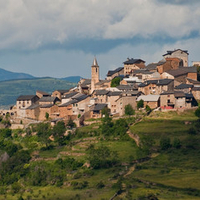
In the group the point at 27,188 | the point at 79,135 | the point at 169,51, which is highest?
the point at 169,51

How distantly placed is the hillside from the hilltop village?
459cm

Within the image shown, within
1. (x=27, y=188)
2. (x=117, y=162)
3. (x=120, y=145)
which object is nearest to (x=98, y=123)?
(x=120, y=145)

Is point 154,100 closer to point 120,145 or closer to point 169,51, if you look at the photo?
point 120,145

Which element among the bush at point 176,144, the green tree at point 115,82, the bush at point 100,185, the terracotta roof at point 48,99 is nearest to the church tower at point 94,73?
the green tree at point 115,82

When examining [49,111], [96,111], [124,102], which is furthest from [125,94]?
[49,111]

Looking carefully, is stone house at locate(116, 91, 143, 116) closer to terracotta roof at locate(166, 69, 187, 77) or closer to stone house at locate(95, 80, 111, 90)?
terracotta roof at locate(166, 69, 187, 77)

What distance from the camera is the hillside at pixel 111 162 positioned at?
2425 inches

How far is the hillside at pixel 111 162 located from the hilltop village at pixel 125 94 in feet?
15.1

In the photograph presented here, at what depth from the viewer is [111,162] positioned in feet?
246

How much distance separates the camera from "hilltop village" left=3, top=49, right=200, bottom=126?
98.0 m

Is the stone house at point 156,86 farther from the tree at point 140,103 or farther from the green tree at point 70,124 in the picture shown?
the green tree at point 70,124

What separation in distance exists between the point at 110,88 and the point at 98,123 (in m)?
15.5

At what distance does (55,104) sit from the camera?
112938mm

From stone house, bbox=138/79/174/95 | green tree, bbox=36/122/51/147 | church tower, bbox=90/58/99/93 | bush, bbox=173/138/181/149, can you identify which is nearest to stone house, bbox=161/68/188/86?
stone house, bbox=138/79/174/95
